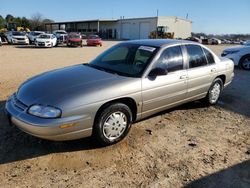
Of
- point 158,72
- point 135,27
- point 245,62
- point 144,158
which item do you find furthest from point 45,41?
point 135,27

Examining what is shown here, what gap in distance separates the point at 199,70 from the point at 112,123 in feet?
7.82

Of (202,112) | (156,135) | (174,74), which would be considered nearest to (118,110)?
(156,135)

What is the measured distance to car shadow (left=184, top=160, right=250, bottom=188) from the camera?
327 centimetres

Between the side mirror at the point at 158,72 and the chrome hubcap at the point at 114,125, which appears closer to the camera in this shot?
the chrome hubcap at the point at 114,125

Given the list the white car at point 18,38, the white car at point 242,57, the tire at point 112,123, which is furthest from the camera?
the white car at point 18,38

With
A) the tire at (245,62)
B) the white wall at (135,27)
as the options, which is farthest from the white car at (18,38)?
the white wall at (135,27)

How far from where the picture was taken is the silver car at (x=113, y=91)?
11.7 feet

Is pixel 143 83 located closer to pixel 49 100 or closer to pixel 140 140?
pixel 140 140

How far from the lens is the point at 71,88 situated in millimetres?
3857

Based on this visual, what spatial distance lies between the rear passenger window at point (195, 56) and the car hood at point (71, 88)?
164 centimetres

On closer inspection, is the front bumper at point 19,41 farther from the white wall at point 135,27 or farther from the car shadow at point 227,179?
the white wall at point 135,27

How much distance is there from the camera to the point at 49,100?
3619mm

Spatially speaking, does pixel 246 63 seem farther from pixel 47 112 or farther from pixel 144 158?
pixel 47 112

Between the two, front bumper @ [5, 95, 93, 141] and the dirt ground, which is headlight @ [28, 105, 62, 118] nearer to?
front bumper @ [5, 95, 93, 141]
